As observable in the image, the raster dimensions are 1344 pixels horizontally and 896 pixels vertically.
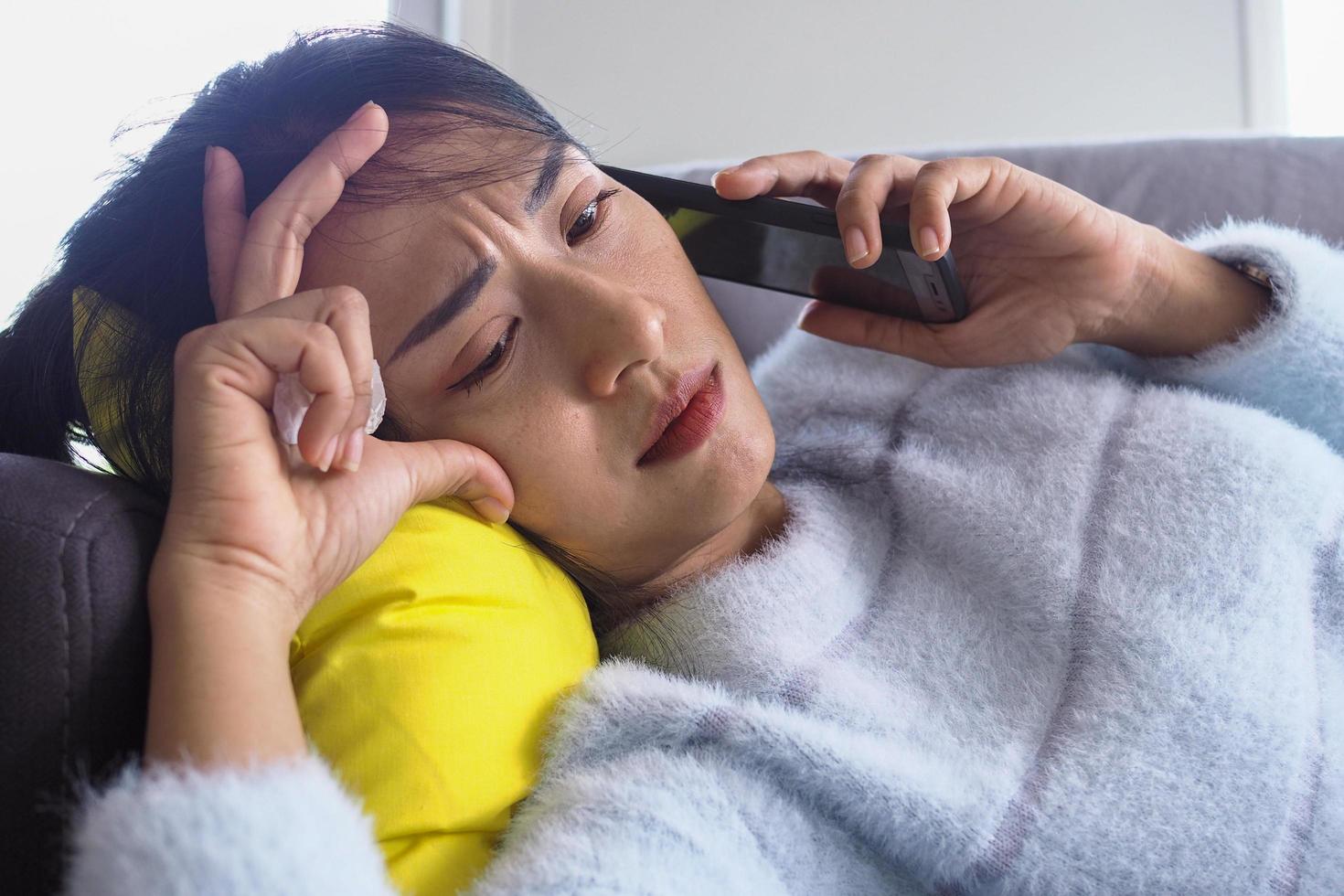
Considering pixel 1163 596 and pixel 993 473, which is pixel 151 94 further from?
pixel 1163 596

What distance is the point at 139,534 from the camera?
0.62 meters

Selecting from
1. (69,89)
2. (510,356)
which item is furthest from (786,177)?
(69,89)

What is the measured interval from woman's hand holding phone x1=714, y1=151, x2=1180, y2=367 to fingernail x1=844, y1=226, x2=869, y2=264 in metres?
0.08

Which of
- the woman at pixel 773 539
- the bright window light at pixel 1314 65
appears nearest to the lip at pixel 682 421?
the woman at pixel 773 539

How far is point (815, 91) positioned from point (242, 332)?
2188 mm

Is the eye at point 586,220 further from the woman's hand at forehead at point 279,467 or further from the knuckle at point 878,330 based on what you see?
the knuckle at point 878,330

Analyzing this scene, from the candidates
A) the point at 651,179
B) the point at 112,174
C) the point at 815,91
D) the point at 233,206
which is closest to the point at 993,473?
the point at 651,179

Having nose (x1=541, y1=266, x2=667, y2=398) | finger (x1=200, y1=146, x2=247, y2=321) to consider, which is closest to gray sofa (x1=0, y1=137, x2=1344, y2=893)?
finger (x1=200, y1=146, x2=247, y2=321)

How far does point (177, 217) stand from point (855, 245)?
0.59 meters

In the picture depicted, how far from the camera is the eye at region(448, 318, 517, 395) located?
80cm

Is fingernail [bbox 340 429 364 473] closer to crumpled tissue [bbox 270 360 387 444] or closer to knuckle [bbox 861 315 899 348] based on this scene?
crumpled tissue [bbox 270 360 387 444]

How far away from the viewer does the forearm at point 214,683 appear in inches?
21.6

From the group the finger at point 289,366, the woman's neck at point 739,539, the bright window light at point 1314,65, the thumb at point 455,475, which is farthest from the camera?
the bright window light at point 1314,65

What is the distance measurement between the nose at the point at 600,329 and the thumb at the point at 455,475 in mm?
106
